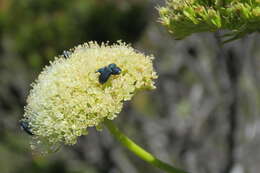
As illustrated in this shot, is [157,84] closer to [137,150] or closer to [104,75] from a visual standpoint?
[137,150]

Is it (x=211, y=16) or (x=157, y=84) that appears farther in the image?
(x=157, y=84)

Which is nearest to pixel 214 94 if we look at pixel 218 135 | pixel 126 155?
pixel 218 135

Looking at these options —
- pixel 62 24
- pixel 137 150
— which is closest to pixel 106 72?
pixel 137 150

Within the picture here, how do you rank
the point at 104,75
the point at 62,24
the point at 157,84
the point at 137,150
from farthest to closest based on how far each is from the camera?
1. the point at 62,24
2. the point at 157,84
3. the point at 137,150
4. the point at 104,75

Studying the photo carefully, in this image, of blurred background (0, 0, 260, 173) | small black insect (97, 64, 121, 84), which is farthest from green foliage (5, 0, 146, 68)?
small black insect (97, 64, 121, 84)

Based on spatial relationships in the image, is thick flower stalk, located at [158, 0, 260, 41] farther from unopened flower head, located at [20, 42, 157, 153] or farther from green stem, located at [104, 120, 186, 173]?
green stem, located at [104, 120, 186, 173]

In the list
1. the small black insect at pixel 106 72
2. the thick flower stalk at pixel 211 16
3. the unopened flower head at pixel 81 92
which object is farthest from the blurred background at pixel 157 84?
the small black insect at pixel 106 72

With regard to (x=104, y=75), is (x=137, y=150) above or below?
below
